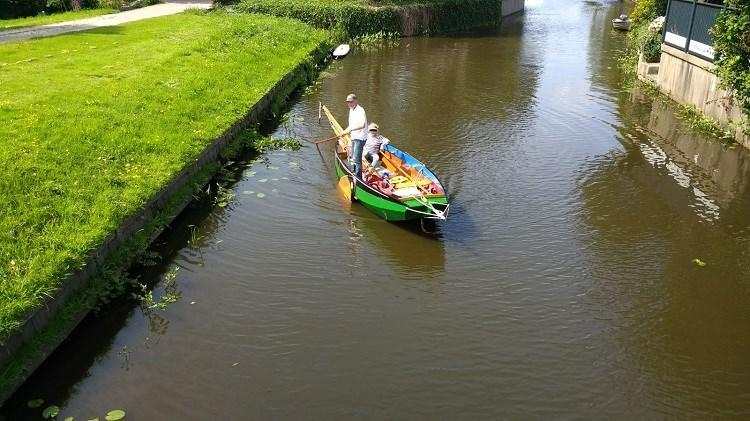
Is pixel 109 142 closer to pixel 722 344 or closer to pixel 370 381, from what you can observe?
pixel 370 381

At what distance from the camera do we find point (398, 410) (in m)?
7.61

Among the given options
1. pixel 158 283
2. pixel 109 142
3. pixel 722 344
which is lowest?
pixel 722 344

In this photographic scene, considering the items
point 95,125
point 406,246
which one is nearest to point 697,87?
point 406,246

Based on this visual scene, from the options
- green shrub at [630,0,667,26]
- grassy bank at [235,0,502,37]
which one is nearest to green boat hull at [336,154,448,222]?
green shrub at [630,0,667,26]

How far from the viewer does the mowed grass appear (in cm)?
925

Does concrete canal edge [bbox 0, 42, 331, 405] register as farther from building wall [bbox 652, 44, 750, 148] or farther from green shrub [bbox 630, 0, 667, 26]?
green shrub [bbox 630, 0, 667, 26]

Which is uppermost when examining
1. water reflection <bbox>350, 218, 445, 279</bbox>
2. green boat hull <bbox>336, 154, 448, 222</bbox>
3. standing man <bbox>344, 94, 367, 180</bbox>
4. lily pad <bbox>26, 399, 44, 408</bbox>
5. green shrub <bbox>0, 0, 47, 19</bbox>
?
green shrub <bbox>0, 0, 47, 19</bbox>

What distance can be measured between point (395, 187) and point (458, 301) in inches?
137

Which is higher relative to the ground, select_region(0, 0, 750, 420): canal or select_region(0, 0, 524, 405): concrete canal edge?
select_region(0, 0, 524, 405): concrete canal edge

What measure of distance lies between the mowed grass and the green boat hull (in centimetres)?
383

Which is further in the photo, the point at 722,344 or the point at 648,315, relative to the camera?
the point at 648,315

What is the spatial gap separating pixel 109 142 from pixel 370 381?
8410 mm

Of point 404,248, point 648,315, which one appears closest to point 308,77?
point 404,248

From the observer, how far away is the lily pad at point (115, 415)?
737cm
